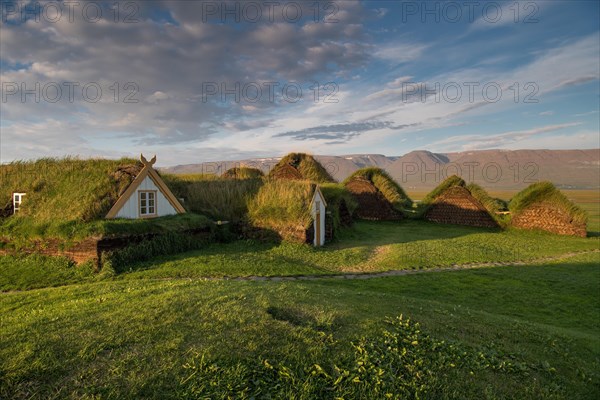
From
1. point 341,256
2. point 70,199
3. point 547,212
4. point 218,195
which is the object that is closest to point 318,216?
point 341,256

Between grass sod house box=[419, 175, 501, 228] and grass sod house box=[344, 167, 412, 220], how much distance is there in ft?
8.07

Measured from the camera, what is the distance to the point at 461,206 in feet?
94.2

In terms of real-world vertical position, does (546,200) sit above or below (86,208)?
below

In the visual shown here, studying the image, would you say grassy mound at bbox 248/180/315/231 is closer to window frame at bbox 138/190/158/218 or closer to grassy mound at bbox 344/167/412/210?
window frame at bbox 138/190/158/218

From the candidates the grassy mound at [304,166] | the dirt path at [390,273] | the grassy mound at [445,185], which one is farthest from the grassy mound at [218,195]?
the grassy mound at [445,185]

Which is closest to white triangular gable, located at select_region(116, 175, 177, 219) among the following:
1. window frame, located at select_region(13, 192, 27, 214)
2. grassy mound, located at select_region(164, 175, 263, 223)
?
grassy mound, located at select_region(164, 175, 263, 223)

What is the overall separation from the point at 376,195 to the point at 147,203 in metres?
21.0

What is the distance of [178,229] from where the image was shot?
15.9m

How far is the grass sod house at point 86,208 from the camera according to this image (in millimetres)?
13383

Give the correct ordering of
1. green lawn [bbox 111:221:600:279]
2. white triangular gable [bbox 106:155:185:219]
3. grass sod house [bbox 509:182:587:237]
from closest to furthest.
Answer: green lawn [bbox 111:221:600:279] → white triangular gable [bbox 106:155:185:219] → grass sod house [bbox 509:182:587:237]

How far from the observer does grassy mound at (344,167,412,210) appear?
3166cm

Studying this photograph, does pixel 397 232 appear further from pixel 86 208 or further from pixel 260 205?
pixel 86 208

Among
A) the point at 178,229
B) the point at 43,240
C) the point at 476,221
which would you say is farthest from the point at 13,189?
the point at 476,221

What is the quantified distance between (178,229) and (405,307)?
37.5ft
